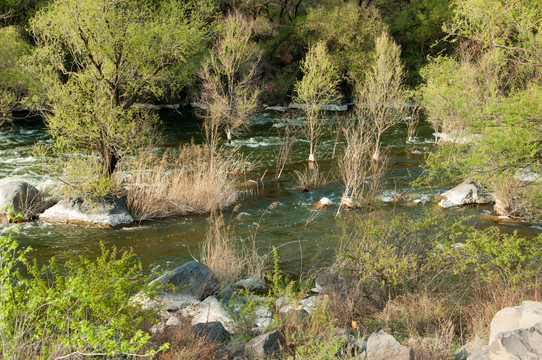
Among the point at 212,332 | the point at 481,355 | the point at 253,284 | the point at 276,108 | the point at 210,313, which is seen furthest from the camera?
the point at 276,108

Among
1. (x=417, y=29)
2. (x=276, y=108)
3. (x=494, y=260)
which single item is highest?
(x=417, y=29)

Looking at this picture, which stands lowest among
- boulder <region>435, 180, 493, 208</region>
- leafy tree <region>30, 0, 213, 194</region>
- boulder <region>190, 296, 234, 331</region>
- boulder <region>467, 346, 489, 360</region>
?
boulder <region>435, 180, 493, 208</region>

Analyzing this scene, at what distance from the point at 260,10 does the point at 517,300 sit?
38.8 metres

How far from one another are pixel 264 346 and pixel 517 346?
8.08 ft

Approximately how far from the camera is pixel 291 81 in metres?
41.2

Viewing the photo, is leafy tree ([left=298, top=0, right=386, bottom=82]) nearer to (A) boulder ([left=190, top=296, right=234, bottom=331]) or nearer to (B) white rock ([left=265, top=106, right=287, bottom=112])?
(B) white rock ([left=265, top=106, right=287, bottom=112])

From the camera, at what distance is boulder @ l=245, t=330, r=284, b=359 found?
4973 mm

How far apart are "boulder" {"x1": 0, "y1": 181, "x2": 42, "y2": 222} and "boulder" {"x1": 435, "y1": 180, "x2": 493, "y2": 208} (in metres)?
12.2

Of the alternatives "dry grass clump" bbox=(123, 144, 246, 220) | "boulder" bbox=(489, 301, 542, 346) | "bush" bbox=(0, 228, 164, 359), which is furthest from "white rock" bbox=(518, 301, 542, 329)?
"dry grass clump" bbox=(123, 144, 246, 220)

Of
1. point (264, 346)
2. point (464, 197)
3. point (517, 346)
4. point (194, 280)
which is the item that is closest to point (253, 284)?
point (194, 280)

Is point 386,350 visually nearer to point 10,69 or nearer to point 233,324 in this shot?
point 233,324

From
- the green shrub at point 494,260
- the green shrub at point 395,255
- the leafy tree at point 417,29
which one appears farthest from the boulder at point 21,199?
the leafy tree at point 417,29

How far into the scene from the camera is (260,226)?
1284 cm

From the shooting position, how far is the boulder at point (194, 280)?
821 centimetres
